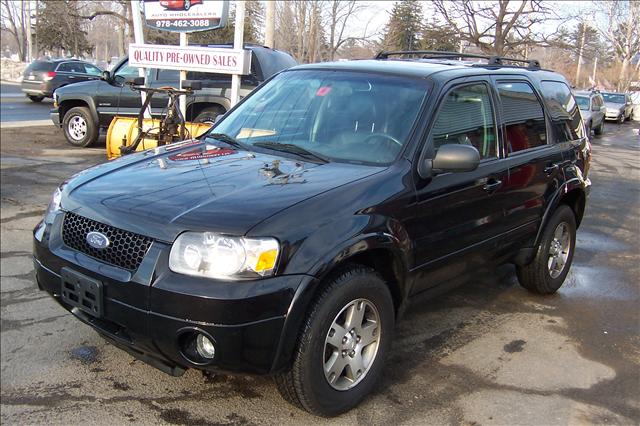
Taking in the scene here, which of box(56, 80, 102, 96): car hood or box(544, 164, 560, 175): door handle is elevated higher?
box(56, 80, 102, 96): car hood

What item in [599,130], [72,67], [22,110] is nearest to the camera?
[22,110]

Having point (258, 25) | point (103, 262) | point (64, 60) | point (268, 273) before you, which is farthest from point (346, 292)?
point (258, 25)

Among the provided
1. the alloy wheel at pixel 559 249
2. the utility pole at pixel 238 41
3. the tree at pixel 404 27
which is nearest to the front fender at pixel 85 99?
the utility pole at pixel 238 41

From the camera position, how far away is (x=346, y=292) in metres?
2.87

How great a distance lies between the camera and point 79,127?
11875mm

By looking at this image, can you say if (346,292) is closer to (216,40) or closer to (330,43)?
(330,43)

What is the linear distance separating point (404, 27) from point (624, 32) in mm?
13892

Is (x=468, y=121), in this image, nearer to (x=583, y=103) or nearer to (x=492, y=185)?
(x=492, y=185)

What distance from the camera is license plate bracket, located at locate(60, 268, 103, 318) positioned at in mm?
2771

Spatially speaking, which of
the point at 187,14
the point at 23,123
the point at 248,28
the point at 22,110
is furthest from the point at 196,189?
the point at 248,28

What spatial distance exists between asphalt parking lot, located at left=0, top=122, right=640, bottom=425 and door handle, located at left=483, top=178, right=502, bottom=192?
0.66 metres

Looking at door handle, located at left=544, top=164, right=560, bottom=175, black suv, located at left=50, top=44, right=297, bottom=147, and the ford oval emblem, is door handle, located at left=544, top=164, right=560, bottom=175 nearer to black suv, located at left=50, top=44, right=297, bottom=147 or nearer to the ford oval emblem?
the ford oval emblem

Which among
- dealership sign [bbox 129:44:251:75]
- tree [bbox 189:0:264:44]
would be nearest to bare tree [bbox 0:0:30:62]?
tree [bbox 189:0:264:44]

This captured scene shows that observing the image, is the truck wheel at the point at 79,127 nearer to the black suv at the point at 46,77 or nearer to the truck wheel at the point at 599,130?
the black suv at the point at 46,77
